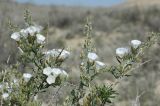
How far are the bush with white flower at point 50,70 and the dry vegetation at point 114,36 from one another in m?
2.18

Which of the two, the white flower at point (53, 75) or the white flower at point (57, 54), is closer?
the white flower at point (53, 75)

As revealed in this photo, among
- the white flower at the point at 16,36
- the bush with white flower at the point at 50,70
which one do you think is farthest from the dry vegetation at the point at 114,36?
the white flower at the point at 16,36

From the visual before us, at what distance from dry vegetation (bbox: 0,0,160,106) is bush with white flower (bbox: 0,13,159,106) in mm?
2181

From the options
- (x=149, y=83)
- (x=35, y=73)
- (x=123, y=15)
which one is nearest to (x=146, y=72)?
(x=149, y=83)

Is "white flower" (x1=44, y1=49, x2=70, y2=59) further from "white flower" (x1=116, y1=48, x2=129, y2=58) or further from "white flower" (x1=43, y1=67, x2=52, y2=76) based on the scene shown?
"white flower" (x1=116, y1=48, x2=129, y2=58)

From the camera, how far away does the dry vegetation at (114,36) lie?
8219 millimetres

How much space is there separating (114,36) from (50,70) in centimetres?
1511

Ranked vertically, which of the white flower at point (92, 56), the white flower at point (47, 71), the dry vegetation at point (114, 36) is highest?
the dry vegetation at point (114, 36)

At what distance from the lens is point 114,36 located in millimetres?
17734

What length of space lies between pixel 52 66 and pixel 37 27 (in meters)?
0.23

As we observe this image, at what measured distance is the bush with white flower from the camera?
273cm

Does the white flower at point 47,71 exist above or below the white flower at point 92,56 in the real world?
below

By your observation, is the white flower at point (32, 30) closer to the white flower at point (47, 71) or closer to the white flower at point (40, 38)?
the white flower at point (40, 38)

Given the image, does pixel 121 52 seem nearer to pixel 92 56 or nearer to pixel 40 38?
pixel 92 56
